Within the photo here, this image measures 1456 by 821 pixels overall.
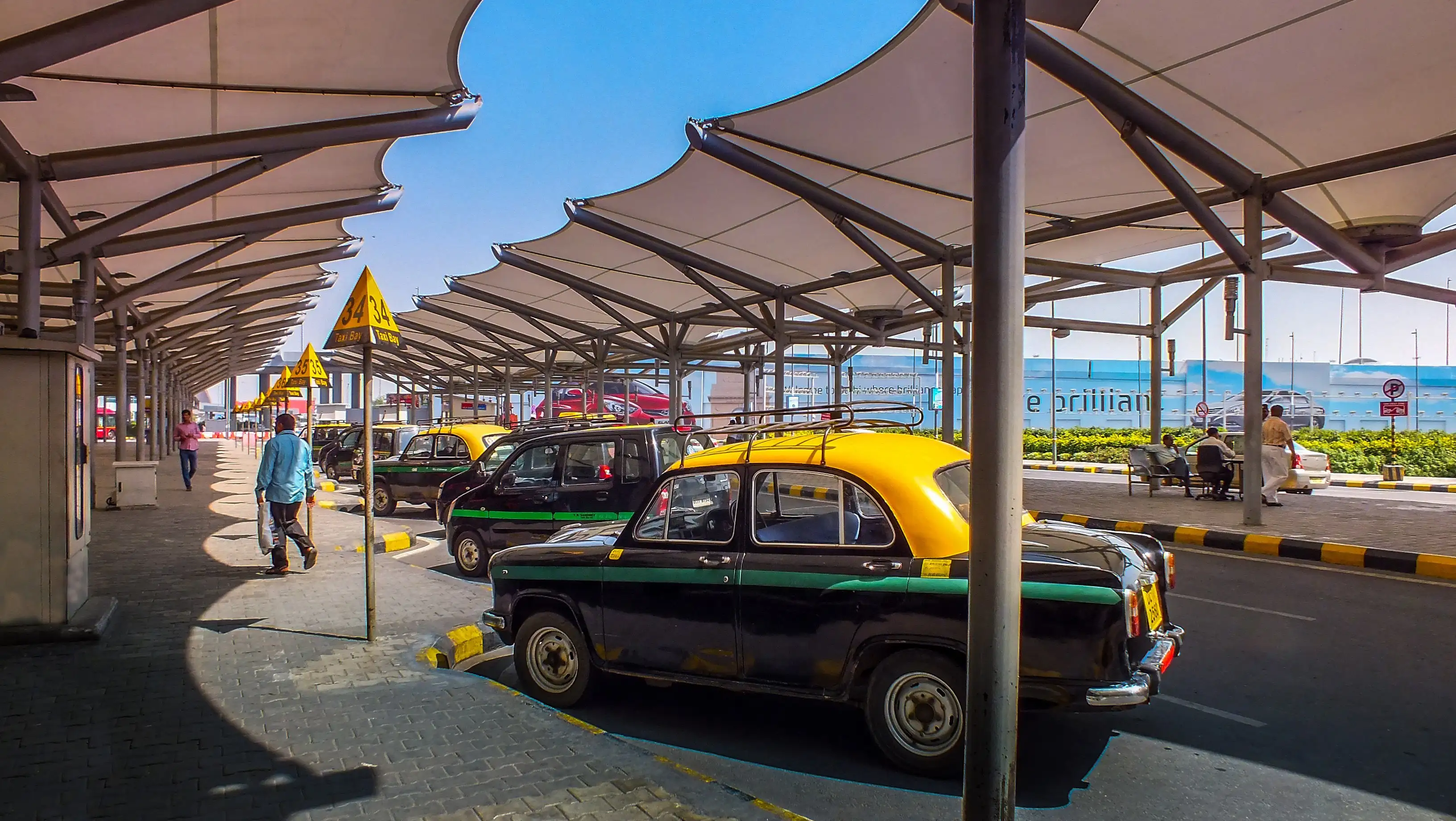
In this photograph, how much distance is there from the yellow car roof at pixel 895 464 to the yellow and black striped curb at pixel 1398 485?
2003 centimetres

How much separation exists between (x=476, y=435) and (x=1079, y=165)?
1046cm

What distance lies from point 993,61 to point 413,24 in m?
6.70

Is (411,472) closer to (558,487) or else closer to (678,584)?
(558,487)

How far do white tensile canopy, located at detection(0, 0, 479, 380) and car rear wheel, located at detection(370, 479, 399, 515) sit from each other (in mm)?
4833

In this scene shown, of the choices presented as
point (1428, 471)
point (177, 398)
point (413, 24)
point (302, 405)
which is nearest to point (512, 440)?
point (413, 24)

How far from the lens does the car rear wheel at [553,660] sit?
17.1 ft

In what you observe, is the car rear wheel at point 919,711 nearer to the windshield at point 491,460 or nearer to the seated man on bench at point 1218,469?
the windshield at point 491,460

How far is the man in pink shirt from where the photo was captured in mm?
19844

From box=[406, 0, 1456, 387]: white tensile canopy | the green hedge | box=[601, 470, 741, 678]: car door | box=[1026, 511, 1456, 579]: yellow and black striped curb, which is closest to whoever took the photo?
box=[601, 470, 741, 678]: car door

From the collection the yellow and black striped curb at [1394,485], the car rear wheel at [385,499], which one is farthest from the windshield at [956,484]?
the yellow and black striped curb at [1394,485]

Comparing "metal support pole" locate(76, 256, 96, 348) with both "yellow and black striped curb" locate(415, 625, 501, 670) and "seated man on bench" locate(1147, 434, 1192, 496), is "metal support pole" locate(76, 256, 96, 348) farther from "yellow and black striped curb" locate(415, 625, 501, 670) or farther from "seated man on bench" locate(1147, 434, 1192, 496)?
"seated man on bench" locate(1147, 434, 1192, 496)

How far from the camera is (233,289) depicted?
21125mm

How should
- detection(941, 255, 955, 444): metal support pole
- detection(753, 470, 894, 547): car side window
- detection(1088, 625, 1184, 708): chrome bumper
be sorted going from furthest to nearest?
detection(941, 255, 955, 444): metal support pole < detection(753, 470, 894, 547): car side window < detection(1088, 625, 1184, 708): chrome bumper

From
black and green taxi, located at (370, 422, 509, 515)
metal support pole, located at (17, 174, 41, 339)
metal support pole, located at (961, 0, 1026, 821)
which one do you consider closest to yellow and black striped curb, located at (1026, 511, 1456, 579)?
metal support pole, located at (961, 0, 1026, 821)
